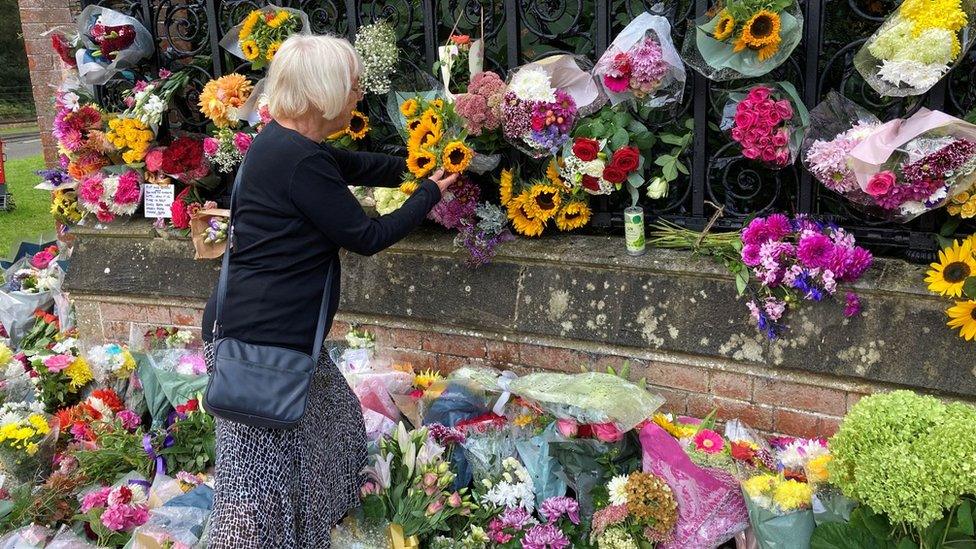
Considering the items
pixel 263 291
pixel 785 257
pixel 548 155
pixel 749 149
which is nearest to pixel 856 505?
pixel 785 257

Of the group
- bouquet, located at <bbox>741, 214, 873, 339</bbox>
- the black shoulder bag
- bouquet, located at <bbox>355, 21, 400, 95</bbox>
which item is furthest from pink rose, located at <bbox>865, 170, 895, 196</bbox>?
bouquet, located at <bbox>355, 21, 400, 95</bbox>

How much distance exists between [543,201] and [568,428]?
1000mm

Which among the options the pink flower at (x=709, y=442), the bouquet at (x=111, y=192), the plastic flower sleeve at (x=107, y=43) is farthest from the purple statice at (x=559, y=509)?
the plastic flower sleeve at (x=107, y=43)

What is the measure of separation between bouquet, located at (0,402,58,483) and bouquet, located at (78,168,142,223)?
1.22 meters

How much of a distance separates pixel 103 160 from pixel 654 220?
3053 millimetres

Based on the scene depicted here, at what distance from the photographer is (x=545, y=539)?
2.78 m

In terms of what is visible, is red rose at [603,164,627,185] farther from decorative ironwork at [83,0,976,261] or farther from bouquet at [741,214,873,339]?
bouquet at [741,214,873,339]

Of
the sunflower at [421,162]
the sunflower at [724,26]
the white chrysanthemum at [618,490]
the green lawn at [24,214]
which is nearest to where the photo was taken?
the white chrysanthemum at [618,490]

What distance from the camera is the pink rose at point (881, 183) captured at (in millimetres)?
2641

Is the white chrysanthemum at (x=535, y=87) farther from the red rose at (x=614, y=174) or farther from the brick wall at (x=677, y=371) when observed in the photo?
the brick wall at (x=677, y=371)

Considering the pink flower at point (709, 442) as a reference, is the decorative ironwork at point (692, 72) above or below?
above

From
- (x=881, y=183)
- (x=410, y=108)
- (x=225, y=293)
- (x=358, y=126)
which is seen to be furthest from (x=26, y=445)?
(x=881, y=183)

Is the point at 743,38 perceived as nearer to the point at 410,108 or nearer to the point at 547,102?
the point at 547,102

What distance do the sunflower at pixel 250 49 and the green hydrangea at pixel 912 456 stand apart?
9.82 ft
